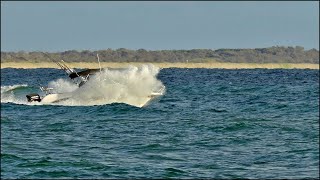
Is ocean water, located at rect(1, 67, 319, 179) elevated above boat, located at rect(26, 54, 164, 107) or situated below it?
below

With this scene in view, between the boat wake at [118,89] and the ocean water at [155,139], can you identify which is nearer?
the ocean water at [155,139]

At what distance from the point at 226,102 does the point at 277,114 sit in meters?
9.84

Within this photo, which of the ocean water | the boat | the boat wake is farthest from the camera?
the boat wake

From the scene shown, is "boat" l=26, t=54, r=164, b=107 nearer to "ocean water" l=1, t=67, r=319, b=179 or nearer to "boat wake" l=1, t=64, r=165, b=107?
"boat wake" l=1, t=64, r=165, b=107

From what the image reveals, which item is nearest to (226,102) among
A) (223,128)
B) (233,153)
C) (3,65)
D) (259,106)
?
(259,106)

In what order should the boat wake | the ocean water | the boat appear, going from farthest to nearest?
the boat wake, the boat, the ocean water

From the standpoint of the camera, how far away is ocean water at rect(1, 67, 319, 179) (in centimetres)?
2102

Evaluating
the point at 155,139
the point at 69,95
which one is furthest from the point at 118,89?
the point at 155,139

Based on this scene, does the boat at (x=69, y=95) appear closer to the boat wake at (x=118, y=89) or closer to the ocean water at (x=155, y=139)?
the boat wake at (x=118, y=89)

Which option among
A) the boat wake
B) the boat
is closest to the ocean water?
the boat wake

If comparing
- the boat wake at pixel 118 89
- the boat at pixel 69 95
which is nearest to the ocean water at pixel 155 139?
the boat wake at pixel 118 89

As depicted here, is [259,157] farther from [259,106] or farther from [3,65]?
[3,65]

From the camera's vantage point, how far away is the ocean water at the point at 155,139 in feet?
68.9

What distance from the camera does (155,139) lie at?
1105 inches
